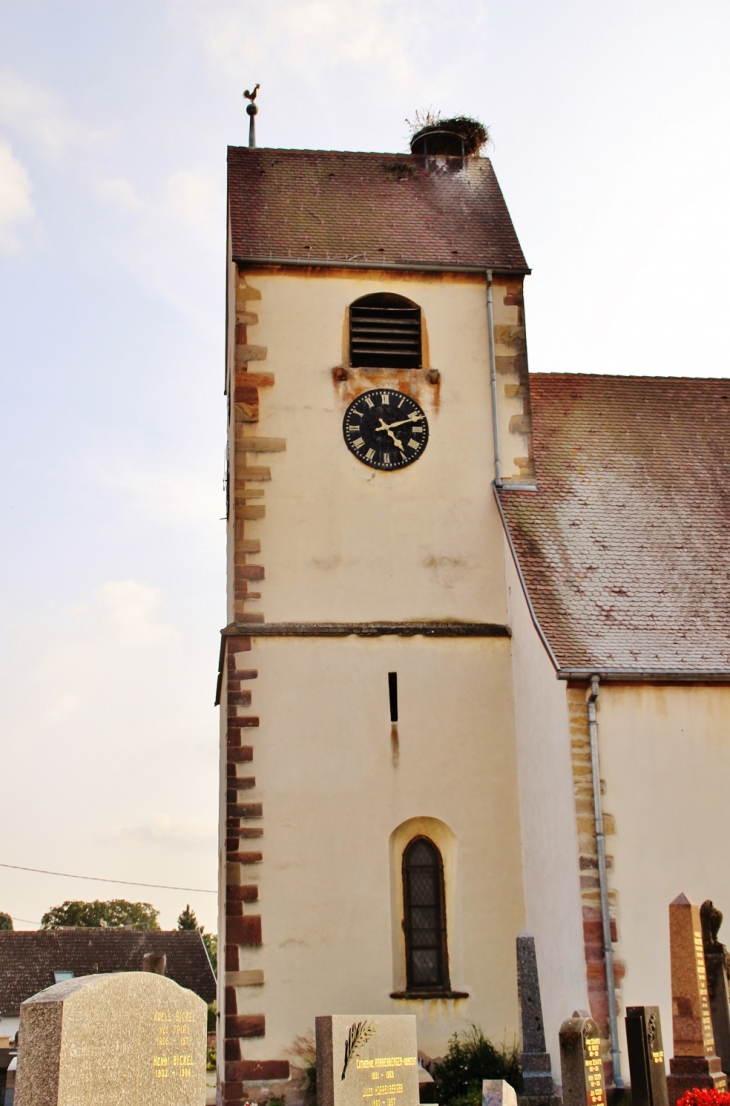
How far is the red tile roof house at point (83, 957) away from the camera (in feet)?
127

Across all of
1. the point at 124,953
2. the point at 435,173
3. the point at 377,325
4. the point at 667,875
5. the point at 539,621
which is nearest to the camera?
the point at 667,875

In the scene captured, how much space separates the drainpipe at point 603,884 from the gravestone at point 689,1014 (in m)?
1.30

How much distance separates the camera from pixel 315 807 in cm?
1356

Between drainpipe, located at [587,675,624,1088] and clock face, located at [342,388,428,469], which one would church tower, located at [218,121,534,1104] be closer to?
clock face, located at [342,388,428,469]

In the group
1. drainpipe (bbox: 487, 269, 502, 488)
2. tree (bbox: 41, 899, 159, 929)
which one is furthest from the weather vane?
tree (bbox: 41, 899, 159, 929)

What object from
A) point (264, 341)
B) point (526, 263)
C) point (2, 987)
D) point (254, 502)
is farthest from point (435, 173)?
point (2, 987)

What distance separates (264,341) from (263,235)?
1592mm

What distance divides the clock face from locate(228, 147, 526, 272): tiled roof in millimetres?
1893

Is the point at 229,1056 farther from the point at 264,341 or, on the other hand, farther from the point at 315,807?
the point at 264,341

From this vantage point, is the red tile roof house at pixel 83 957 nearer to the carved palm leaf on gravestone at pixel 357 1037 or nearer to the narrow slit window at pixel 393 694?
the narrow slit window at pixel 393 694

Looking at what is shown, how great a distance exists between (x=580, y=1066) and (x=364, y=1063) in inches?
67.6

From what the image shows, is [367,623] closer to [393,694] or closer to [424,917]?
[393,694]

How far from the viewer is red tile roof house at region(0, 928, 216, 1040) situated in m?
38.8

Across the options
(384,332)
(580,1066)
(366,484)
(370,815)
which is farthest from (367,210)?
(580,1066)
